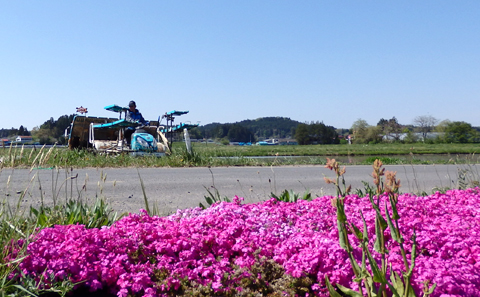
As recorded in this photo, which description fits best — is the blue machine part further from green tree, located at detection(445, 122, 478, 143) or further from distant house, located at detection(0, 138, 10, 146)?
green tree, located at detection(445, 122, 478, 143)

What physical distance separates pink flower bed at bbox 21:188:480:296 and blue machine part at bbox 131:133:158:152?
1243 cm

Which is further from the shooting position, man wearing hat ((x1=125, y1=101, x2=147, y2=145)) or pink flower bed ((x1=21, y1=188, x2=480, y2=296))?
man wearing hat ((x1=125, y1=101, x2=147, y2=145))

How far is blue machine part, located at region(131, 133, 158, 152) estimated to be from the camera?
16594mm

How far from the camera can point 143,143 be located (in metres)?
16.7

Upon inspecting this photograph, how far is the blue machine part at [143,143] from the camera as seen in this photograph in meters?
16.6

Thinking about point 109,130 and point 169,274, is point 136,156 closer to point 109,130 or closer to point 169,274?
point 109,130

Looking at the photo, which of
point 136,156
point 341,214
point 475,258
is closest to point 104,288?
point 341,214

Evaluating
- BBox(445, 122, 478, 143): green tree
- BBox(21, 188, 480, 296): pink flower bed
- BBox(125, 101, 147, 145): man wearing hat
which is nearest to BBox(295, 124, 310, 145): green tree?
BBox(445, 122, 478, 143): green tree

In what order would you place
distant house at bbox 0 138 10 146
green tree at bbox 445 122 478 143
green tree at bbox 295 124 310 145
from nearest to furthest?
1. distant house at bbox 0 138 10 146
2. green tree at bbox 445 122 478 143
3. green tree at bbox 295 124 310 145

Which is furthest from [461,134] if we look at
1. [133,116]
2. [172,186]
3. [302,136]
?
[172,186]

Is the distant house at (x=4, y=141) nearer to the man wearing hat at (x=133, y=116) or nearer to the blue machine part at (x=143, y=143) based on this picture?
the blue machine part at (x=143, y=143)

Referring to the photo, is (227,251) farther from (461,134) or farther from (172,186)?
(461,134)

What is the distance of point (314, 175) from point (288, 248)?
826 centimetres

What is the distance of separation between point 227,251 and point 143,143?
1378cm
